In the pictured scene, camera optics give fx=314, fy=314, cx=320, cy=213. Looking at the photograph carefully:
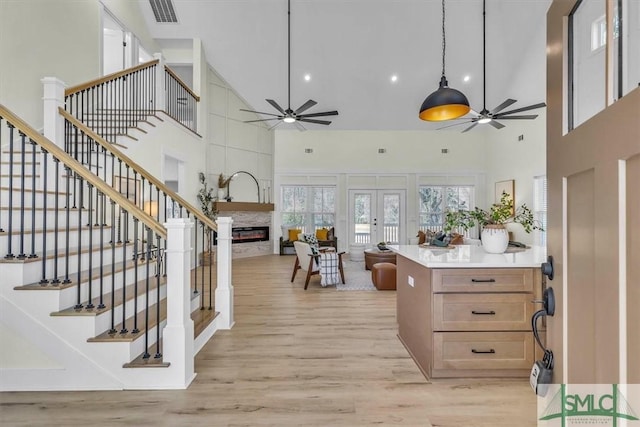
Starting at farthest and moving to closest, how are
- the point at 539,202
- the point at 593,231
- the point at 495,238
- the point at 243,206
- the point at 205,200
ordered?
1. the point at 243,206
2. the point at 205,200
3. the point at 539,202
4. the point at 495,238
5. the point at 593,231

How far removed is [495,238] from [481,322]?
782mm

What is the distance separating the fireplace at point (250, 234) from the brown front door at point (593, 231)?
7.76 metres

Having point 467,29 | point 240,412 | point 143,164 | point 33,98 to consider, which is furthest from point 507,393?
point 467,29

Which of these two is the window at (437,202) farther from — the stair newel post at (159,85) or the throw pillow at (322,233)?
the stair newel post at (159,85)

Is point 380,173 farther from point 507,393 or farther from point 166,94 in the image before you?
point 507,393

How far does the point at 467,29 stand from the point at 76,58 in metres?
7.25

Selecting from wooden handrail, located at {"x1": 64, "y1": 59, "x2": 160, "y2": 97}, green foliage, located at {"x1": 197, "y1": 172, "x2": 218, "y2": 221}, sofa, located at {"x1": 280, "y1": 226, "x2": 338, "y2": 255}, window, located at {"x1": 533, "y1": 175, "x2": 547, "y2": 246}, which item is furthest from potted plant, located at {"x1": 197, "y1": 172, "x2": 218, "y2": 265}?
window, located at {"x1": 533, "y1": 175, "x2": 547, "y2": 246}

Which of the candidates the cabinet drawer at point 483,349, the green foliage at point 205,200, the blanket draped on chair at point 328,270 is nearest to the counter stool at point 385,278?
the blanket draped on chair at point 328,270

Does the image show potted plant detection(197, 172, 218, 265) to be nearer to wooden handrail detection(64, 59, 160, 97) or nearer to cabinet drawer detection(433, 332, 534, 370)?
wooden handrail detection(64, 59, 160, 97)

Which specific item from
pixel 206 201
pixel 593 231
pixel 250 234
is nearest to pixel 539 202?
pixel 250 234

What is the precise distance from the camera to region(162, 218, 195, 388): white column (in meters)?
2.16

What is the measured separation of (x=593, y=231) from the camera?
0.74 meters

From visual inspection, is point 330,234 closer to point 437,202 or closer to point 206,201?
point 437,202

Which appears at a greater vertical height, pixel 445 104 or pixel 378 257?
pixel 445 104
